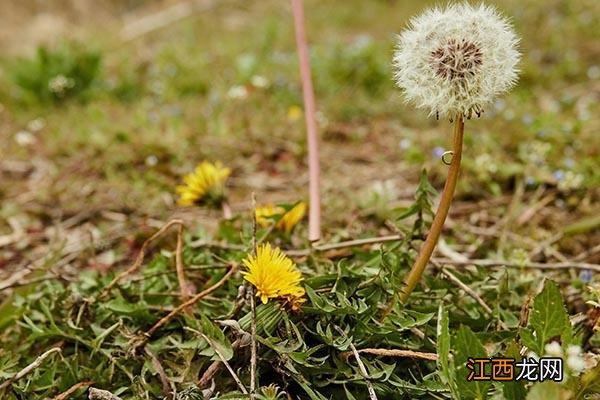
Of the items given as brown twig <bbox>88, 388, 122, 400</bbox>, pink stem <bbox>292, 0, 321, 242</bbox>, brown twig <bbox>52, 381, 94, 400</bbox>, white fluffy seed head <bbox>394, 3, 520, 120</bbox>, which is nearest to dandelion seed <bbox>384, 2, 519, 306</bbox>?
white fluffy seed head <bbox>394, 3, 520, 120</bbox>

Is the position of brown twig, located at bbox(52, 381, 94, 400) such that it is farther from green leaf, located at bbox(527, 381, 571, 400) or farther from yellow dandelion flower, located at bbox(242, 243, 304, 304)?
green leaf, located at bbox(527, 381, 571, 400)

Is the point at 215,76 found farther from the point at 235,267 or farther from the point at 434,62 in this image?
the point at 434,62

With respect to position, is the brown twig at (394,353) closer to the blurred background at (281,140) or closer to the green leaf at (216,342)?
the green leaf at (216,342)

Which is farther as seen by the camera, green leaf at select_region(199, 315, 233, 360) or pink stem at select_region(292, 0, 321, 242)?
pink stem at select_region(292, 0, 321, 242)

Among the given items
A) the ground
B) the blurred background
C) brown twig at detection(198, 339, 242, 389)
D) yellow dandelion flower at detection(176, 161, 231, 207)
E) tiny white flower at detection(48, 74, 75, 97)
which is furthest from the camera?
tiny white flower at detection(48, 74, 75, 97)

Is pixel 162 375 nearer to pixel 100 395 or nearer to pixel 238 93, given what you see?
pixel 100 395
